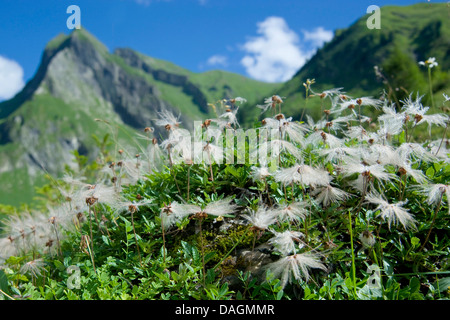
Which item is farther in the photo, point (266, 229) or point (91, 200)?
point (266, 229)

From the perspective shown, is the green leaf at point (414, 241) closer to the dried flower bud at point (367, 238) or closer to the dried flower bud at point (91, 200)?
the dried flower bud at point (367, 238)

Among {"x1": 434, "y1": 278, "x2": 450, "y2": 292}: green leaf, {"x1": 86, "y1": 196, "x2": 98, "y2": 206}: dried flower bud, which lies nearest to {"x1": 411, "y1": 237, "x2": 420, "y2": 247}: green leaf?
{"x1": 434, "y1": 278, "x2": 450, "y2": 292}: green leaf

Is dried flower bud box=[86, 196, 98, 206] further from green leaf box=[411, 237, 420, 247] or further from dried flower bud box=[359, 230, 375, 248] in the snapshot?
green leaf box=[411, 237, 420, 247]

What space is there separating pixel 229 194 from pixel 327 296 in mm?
1412

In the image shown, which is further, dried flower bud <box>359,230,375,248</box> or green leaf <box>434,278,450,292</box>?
dried flower bud <box>359,230,375,248</box>

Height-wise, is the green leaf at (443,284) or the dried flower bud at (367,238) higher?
the dried flower bud at (367,238)

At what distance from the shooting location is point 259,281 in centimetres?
284

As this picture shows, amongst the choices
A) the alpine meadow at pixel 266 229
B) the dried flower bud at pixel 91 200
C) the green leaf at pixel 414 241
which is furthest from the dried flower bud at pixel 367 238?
the dried flower bud at pixel 91 200

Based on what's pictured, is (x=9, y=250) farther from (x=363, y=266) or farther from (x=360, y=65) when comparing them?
(x=360, y=65)

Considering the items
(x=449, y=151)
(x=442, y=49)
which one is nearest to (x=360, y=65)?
(x=442, y=49)

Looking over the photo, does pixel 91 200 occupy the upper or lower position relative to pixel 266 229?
upper

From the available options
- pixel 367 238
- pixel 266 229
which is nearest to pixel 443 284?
pixel 367 238

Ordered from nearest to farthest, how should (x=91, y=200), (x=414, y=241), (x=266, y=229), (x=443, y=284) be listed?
(x=443, y=284), (x=91, y=200), (x=414, y=241), (x=266, y=229)

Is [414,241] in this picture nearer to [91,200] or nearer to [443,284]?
[443,284]
